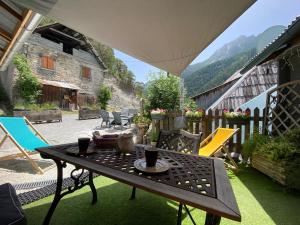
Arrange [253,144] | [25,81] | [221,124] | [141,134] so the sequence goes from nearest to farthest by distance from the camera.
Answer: [253,144] < [221,124] < [141,134] < [25,81]

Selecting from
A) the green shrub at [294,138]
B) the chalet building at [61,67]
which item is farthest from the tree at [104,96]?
the green shrub at [294,138]

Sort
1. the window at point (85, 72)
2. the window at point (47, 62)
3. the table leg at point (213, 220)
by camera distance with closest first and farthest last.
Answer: the table leg at point (213, 220) → the window at point (47, 62) → the window at point (85, 72)

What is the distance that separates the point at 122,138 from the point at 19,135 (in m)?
3.00

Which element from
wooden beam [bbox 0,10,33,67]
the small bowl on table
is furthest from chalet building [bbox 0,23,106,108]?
the small bowl on table

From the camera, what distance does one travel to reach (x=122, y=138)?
1968 millimetres

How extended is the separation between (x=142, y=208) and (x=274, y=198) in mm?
1816

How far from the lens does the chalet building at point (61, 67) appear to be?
17172 mm

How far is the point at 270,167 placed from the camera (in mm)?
3416

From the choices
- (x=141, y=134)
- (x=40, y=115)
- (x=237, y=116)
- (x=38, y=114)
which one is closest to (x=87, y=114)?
(x=40, y=115)

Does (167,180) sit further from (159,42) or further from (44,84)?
(44,84)

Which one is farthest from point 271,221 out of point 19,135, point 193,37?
point 19,135

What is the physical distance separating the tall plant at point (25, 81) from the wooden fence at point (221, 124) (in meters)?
Result: 13.9

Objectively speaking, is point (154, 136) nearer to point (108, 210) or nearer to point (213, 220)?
point (108, 210)

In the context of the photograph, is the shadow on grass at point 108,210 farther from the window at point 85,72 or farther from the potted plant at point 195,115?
the window at point 85,72
